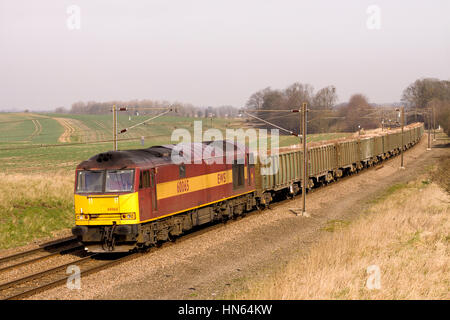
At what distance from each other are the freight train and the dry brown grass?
520cm

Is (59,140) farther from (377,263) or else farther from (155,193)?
(377,263)

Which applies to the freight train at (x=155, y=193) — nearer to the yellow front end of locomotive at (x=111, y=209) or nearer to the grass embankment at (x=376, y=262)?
the yellow front end of locomotive at (x=111, y=209)

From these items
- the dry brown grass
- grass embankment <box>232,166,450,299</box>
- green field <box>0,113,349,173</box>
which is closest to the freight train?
grass embankment <box>232,166,450,299</box>

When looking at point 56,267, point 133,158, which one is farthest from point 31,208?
point 133,158

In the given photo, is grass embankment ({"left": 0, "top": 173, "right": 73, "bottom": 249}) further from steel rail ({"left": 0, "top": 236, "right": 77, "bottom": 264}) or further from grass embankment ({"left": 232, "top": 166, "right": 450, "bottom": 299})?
grass embankment ({"left": 232, "top": 166, "right": 450, "bottom": 299})

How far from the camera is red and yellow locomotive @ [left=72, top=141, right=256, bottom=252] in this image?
16.8 m

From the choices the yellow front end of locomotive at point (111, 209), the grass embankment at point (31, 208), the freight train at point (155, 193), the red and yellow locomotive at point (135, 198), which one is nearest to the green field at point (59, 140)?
the grass embankment at point (31, 208)

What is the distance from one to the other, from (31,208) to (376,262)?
17691 millimetres

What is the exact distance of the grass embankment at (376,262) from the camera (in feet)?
40.2

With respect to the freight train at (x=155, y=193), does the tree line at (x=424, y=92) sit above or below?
above

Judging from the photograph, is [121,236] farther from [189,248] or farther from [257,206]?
[257,206]

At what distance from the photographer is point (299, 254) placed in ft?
58.2
